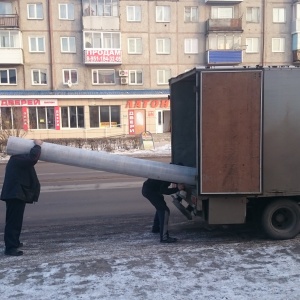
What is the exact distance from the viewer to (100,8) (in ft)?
115

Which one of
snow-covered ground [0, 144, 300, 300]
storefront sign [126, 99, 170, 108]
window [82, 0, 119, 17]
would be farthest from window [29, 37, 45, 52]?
snow-covered ground [0, 144, 300, 300]

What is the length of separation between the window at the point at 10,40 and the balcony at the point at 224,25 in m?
17.2

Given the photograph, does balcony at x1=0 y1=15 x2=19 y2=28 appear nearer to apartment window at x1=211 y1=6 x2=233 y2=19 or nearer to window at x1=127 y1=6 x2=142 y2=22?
window at x1=127 y1=6 x2=142 y2=22

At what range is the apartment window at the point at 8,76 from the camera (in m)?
35.1

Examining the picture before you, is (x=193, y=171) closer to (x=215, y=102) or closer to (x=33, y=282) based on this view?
(x=215, y=102)

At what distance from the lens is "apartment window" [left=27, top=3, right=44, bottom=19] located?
3505cm

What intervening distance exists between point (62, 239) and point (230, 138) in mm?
3125

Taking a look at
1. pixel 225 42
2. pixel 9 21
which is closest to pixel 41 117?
pixel 9 21

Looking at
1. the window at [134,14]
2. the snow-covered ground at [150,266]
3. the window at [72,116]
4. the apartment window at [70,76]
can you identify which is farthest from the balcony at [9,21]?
the snow-covered ground at [150,266]

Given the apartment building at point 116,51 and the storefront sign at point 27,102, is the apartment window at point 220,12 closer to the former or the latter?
the apartment building at point 116,51

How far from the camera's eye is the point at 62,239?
20.9ft

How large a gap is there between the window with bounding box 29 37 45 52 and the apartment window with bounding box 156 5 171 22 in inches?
421

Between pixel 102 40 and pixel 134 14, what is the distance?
12.9ft

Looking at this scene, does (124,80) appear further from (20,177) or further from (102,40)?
(20,177)
